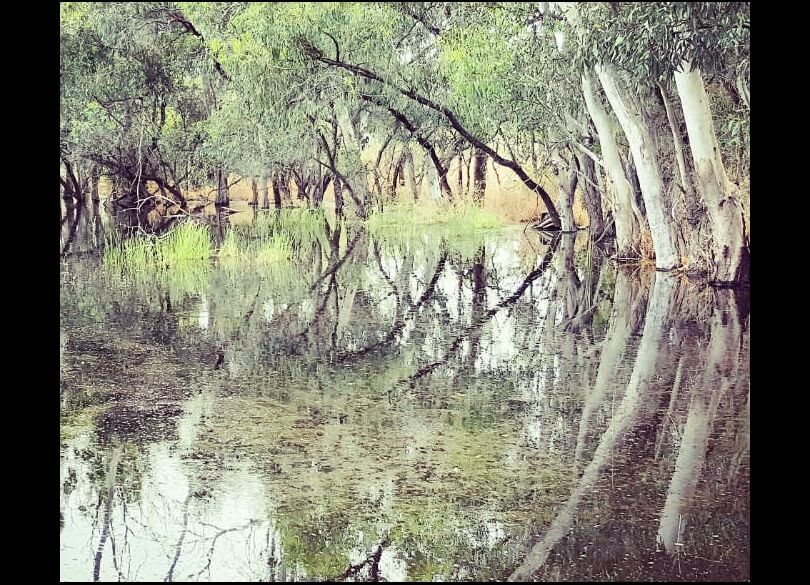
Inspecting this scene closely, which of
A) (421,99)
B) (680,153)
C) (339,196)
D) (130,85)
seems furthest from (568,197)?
(339,196)

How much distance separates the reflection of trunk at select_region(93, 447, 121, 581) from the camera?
3938 mm

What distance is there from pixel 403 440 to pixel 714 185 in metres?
7.77

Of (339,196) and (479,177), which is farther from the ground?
(339,196)

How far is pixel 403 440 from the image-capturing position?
5.54m

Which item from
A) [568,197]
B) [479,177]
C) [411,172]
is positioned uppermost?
[411,172]

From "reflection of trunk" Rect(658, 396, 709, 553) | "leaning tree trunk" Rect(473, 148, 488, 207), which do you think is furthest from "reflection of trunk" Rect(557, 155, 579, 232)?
"reflection of trunk" Rect(658, 396, 709, 553)

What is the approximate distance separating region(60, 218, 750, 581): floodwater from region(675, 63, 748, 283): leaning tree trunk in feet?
3.78

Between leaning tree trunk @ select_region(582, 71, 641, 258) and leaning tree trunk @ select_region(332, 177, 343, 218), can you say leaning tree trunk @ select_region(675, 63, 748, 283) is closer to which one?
leaning tree trunk @ select_region(582, 71, 641, 258)

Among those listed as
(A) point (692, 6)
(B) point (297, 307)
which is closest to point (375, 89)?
(B) point (297, 307)

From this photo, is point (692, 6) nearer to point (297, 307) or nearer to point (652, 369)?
point (652, 369)

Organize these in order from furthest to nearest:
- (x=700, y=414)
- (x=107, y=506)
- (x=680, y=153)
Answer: (x=680, y=153) < (x=700, y=414) < (x=107, y=506)

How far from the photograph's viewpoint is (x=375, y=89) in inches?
762

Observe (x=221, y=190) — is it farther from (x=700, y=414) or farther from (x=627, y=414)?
(x=700, y=414)
